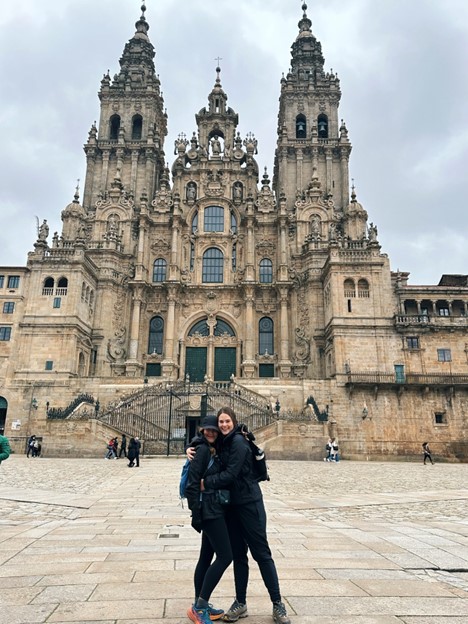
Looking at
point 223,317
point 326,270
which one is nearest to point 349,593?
point 326,270

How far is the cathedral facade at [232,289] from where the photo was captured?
34.7 meters

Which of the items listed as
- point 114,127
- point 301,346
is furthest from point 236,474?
point 114,127

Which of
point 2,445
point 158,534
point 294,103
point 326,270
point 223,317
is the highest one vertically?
point 294,103

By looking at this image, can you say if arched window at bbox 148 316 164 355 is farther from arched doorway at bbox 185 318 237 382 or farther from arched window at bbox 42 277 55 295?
arched window at bbox 42 277 55 295

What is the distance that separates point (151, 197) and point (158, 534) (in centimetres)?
4368

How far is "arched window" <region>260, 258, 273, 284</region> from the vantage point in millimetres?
45156

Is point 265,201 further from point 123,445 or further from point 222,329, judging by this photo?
point 123,445

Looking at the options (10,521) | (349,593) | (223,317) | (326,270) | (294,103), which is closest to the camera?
(349,593)

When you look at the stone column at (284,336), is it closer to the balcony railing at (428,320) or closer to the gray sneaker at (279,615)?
the balcony railing at (428,320)

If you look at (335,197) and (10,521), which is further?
(335,197)

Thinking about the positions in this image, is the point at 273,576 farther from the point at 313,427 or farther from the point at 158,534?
the point at 313,427

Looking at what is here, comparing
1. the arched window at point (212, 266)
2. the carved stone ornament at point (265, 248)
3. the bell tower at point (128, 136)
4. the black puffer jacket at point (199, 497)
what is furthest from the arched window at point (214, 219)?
the black puffer jacket at point (199, 497)

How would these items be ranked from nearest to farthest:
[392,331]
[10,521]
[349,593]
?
[349,593] < [10,521] < [392,331]

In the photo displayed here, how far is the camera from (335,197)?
4697 centimetres
